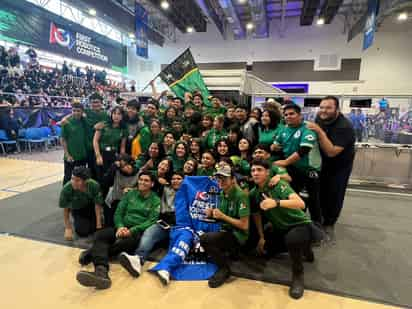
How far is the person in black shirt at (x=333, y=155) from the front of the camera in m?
2.70

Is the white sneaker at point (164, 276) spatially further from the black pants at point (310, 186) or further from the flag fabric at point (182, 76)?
the flag fabric at point (182, 76)

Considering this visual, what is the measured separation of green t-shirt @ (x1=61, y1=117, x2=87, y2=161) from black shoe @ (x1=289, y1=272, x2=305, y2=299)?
3037 mm

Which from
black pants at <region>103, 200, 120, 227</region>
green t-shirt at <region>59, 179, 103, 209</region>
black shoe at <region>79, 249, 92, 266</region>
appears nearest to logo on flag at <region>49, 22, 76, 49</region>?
green t-shirt at <region>59, 179, 103, 209</region>

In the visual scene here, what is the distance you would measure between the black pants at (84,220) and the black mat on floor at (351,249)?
4.9 inches

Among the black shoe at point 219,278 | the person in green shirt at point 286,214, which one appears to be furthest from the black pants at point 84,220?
the person in green shirt at point 286,214

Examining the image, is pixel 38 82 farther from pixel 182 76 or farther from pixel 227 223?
pixel 227 223

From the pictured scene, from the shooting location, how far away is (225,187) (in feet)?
7.29

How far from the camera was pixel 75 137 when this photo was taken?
3424 millimetres

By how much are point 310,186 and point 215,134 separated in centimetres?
132

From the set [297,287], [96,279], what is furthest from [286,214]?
[96,279]

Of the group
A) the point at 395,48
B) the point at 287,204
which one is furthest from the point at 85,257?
the point at 395,48

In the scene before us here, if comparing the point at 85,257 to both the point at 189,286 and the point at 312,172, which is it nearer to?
the point at 189,286

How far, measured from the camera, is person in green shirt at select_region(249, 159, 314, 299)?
202 cm

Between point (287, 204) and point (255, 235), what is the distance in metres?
0.66
